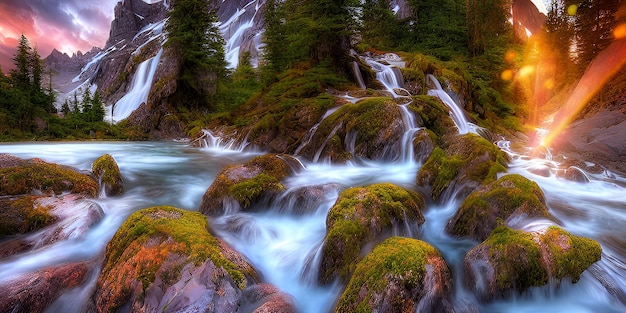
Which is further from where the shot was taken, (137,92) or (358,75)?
(137,92)

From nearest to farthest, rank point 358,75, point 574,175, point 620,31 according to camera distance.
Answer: point 574,175 → point 620,31 → point 358,75

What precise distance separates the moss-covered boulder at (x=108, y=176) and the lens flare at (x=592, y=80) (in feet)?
46.7

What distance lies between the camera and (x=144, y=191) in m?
7.88

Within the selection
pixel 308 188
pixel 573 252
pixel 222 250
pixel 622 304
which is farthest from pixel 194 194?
pixel 622 304

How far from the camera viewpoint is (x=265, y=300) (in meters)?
3.38

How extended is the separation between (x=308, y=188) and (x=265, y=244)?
A: 1.63 meters

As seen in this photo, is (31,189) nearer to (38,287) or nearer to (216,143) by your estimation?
(38,287)

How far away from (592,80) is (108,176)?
52.2ft

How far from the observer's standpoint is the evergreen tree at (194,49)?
25.4 m

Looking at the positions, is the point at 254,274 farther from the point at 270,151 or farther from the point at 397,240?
the point at 270,151

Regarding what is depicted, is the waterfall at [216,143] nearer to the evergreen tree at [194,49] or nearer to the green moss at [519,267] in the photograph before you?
the evergreen tree at [194,49]

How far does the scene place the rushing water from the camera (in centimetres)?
374

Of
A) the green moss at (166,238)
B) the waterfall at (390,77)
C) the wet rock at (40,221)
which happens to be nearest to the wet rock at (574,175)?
the waterfall at (390,77)

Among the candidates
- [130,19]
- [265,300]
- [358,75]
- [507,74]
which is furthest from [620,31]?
[130,19]
